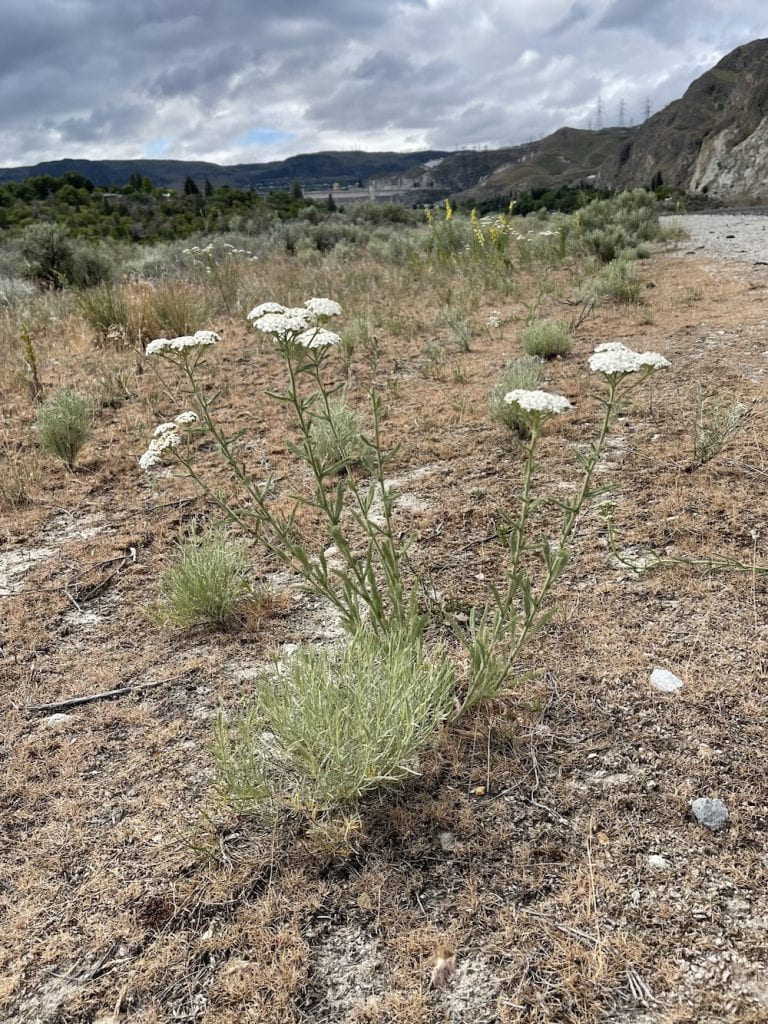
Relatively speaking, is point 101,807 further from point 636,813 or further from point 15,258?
point 15,258

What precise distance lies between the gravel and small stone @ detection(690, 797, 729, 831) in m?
9.70

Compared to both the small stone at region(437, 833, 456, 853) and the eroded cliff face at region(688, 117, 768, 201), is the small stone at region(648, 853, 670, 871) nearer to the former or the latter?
the small stone at region(437, 833, 456, 853)

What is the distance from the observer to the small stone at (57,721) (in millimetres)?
2268

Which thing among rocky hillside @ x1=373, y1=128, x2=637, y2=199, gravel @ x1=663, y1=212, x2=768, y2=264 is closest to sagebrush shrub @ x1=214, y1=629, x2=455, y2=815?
gravel @ x1=663, y1=212, x2=768, y2=264

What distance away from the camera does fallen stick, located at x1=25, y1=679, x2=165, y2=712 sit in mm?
2367

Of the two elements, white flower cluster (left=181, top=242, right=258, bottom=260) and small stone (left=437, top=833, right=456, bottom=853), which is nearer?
small stone (left=437, top=833, right=456, bottom=853)

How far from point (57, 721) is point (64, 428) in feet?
8.78

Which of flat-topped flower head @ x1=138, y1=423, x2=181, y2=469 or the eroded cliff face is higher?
the eroded cliff face

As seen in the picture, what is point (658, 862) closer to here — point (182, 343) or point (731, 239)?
point (182, 343)

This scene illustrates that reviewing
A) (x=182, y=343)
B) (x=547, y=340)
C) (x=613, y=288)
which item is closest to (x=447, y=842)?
(x=182, y=343)

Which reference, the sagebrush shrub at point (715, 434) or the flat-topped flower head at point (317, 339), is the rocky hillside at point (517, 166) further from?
the flat-topped flower head at point (317, 339)

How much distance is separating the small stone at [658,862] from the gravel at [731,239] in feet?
32.5

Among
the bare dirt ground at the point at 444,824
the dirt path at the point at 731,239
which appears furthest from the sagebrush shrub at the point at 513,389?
the dirt path at the point at 731,239

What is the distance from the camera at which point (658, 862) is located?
5.33 feet
